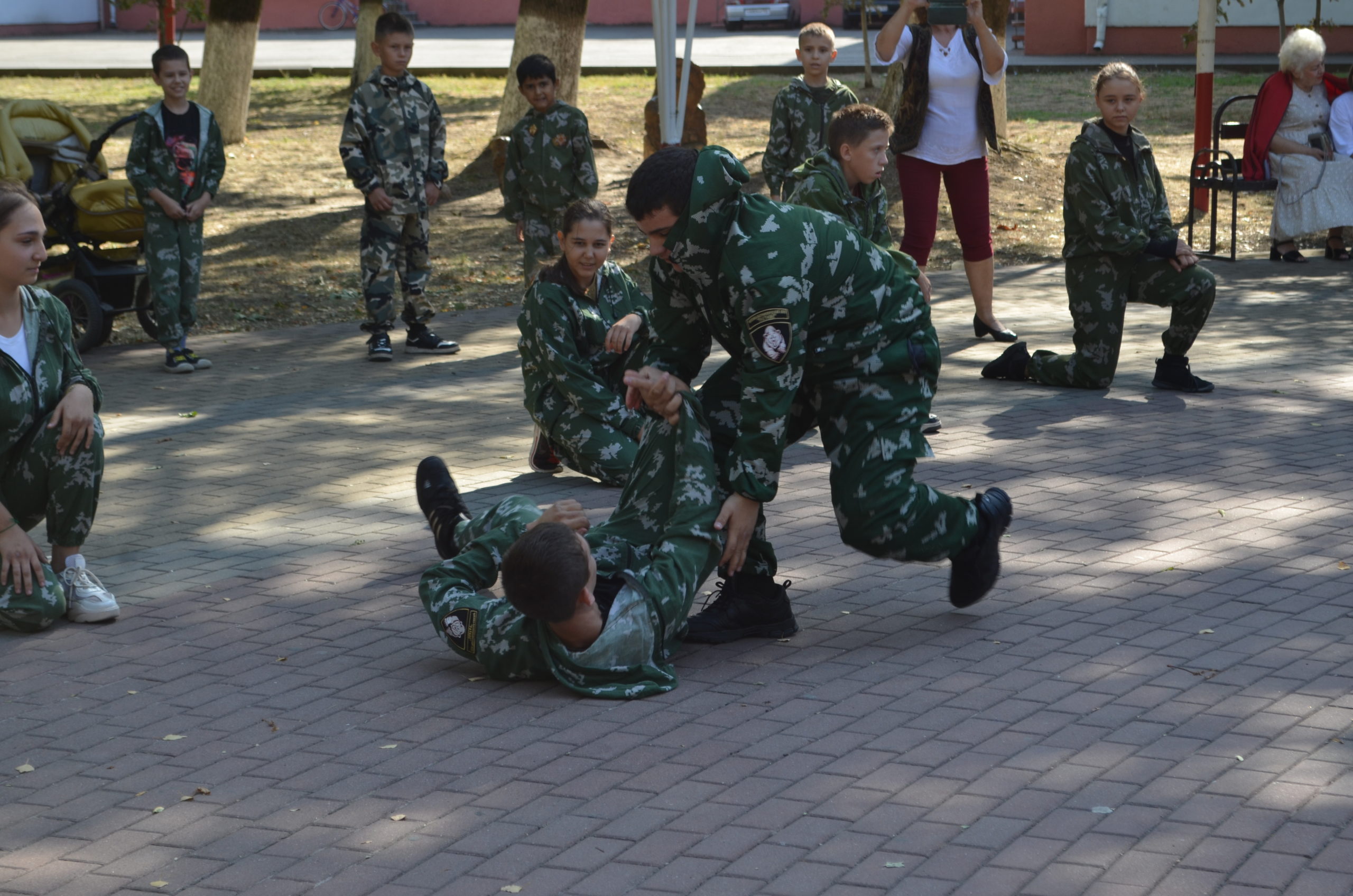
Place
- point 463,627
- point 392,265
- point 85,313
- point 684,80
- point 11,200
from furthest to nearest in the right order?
1. point 684,80
2. point 85,313
3. point 392,265
4. point 11,200
5. point 463,627

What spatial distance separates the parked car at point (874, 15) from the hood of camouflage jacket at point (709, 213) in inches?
1182

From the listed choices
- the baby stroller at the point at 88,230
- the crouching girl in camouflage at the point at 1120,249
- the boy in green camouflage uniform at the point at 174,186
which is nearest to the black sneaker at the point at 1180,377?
the crouching girl in camouflage at the point at 1120,249

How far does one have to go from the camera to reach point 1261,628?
16.6ft

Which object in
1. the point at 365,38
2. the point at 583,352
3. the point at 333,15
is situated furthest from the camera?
the point at 333,15

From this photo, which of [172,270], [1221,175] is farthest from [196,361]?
[1221,175]

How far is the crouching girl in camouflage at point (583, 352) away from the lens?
6945 millimetres

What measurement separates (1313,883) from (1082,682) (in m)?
1.29

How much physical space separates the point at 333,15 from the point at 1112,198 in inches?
1405

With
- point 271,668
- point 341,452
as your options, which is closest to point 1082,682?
point 271,668

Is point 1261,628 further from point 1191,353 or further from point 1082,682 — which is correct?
point 1191,353

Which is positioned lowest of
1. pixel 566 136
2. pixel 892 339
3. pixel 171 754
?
pixel 171 754

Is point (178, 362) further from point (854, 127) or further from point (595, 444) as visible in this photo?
point (854, 127)

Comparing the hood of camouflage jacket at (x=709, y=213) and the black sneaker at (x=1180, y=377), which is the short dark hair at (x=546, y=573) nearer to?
the hood of camouflage jacket at (x=709, y=213)

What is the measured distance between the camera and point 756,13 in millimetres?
38031
